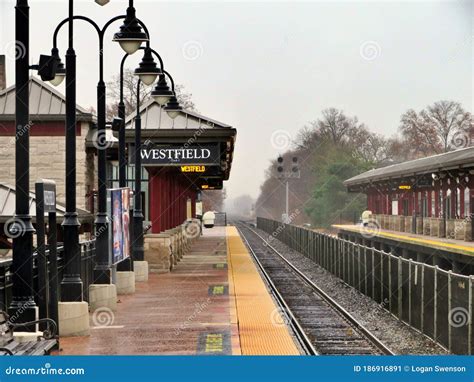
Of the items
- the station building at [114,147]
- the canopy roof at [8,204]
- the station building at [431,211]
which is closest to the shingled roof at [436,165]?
the station building at [431,211]

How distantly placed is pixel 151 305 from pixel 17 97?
8066mm

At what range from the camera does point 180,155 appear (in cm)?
2350

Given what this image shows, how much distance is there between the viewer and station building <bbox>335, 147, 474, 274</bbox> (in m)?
29.4

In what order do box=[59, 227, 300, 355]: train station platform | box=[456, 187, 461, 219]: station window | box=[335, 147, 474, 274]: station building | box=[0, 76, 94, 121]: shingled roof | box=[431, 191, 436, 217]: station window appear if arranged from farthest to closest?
box=[431, 191, 436, 217]: station window < box=[456, 187, 461, 219]: station window < box=[335, 147, 474, 274]: station building < box=[0, 76, 94, 121]: shingled roof < box=[59, 227, 300, 355]: train station platform

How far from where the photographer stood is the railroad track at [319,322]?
1507cm

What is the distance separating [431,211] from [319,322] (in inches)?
1017

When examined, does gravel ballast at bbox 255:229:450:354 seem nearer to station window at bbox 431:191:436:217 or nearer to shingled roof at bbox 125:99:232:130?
shingled roof at bbox 125:99:232:130

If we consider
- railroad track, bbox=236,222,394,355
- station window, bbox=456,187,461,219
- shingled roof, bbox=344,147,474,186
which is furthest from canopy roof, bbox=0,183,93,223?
station window, bbox=456,187,461,219

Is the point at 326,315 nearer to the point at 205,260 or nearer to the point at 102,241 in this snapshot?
the point at 102,241

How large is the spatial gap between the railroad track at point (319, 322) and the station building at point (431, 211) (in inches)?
159

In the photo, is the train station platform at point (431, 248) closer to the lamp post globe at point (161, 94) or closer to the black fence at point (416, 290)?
the black fence at point (416, 290)

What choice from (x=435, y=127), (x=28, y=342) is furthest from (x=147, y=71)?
(x=435, y=127)

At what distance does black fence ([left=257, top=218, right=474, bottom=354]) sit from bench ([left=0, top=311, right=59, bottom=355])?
224 inches

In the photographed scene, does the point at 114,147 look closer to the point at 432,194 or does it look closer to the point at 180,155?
the point at 180,155
